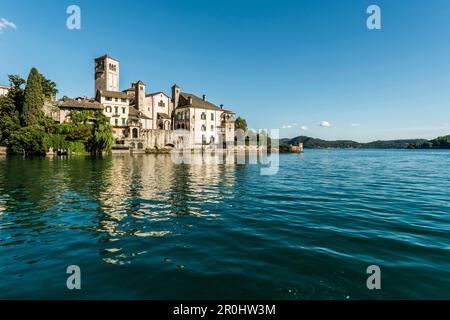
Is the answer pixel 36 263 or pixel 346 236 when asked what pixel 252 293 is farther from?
pixel 36 263

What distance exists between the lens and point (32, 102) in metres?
58.8

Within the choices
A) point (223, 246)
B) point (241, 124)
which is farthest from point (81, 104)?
point (223, 246)

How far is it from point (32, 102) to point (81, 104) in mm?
11150

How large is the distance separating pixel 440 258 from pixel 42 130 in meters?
72.7

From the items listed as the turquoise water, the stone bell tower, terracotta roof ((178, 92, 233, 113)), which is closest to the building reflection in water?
the turquoise water

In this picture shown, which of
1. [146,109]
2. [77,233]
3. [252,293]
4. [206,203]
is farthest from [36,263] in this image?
[146,109]

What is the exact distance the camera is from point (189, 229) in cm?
971

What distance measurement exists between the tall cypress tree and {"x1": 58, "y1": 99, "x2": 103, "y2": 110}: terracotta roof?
17.1 ft

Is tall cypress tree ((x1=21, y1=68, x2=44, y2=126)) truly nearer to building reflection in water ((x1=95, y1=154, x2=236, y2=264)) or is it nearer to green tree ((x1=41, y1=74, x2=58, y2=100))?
green tree ((x1=41, y1=74, x2=58, y2=100))

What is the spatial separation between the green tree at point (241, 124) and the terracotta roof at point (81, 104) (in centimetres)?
5850

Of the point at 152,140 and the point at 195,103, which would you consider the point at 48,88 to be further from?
the point at 195,103

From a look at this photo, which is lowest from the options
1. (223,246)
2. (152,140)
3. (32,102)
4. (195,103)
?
(223,246)

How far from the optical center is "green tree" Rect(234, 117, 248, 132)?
110 meters

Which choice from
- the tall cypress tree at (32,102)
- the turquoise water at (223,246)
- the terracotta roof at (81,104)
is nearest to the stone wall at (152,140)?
the terracotta roof at (81,104)
